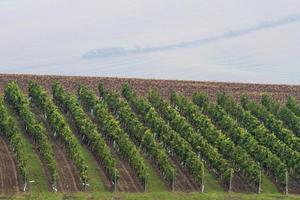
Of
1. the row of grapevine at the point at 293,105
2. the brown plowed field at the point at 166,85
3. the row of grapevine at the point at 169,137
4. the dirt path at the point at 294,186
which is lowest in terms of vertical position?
the dirt path at the point at 294,186

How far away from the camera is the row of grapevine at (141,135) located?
74.2 meters

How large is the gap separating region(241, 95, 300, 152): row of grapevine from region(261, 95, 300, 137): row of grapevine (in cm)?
101

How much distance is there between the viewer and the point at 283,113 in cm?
9488

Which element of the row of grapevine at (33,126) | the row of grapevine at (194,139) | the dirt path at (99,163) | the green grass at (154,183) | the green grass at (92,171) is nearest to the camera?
the green grass at (92,171)

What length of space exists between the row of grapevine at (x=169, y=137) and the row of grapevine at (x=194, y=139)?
5.15ft

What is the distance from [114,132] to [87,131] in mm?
3428

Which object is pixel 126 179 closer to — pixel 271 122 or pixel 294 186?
pixel 294 186

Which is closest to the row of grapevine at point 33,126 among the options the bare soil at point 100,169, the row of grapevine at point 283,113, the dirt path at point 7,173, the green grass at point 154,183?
the dirt path at point 7,173

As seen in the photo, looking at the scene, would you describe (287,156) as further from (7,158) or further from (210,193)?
(7,158)

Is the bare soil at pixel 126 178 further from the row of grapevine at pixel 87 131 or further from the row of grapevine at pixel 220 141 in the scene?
the row of grapevine at pixel 220 141

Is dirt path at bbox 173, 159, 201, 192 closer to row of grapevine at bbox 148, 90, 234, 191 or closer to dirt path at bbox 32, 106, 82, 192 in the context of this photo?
row of grapevine at bbox 148, 90, 234, 191

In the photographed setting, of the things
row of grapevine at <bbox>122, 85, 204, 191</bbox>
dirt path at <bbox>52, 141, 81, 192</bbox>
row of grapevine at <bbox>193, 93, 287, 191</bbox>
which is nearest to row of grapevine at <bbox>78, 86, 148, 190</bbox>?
row of grapevine at <bbox>122, 85, 204, 191</bbox>

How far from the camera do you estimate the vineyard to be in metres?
72.1

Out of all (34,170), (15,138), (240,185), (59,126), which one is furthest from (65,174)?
→ (240,185)
